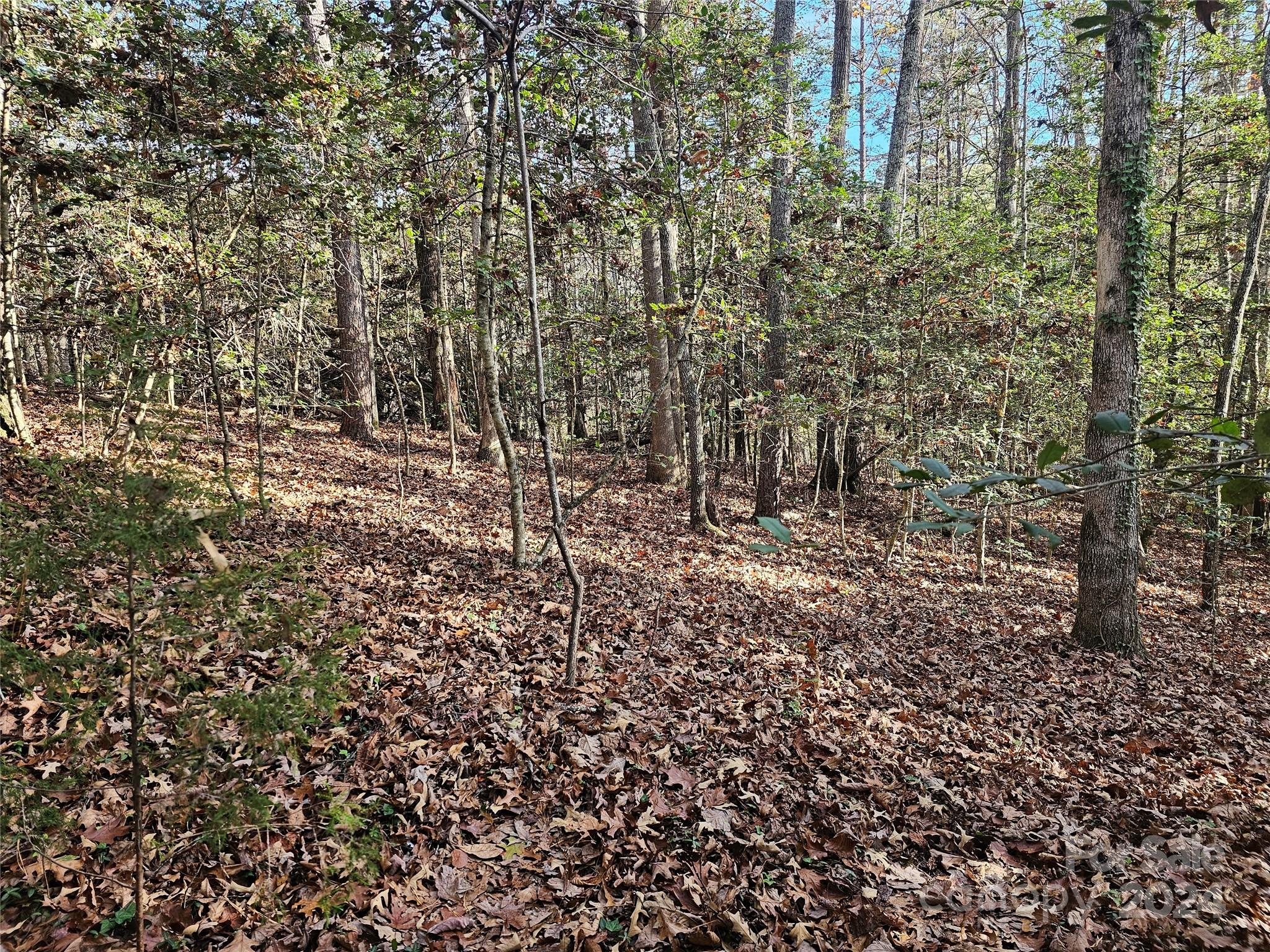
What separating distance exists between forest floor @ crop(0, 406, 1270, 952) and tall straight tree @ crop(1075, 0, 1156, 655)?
4.62 ft

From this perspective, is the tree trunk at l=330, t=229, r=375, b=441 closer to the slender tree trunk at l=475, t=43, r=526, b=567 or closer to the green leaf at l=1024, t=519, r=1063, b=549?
the slender tree trunk at l=475, t=43, r=526, b=567

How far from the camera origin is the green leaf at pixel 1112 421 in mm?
1086

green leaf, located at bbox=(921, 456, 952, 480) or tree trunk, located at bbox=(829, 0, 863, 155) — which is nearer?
green leaf, located at bbox=(921, 456, 952, 480)

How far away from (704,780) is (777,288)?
8.25m

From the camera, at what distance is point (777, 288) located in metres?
10.4

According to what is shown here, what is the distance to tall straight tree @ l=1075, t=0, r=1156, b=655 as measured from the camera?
6703 mm

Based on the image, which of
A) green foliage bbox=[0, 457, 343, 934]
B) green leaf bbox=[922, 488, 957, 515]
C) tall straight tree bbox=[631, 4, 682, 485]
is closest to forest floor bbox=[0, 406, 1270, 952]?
green foliage bbox=[0, 457, 343, 934]

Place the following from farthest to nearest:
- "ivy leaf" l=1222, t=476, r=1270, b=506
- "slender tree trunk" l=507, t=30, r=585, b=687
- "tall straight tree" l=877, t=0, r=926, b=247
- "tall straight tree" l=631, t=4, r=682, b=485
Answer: "tall straight tree" l=877, t=0, r=926, b=247 → "tall straight tree" l=631, t=4, r=682, b=485 → "slender tree trunk" l=507, t=30, r=585, b=687 → "ivy leaf" l=1222, t=476, r=1270, b=506

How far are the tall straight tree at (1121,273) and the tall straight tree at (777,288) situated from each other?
3596 mm

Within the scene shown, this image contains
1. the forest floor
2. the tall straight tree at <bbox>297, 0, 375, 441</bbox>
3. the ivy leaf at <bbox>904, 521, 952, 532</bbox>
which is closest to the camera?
the ivy leaf at <bbox>904, 521, 952, 532</bbox>

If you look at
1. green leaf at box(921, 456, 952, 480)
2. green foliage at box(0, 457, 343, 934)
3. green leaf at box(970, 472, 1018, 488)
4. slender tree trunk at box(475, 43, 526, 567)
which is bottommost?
green foliage at box(0, 457, 343, 934)

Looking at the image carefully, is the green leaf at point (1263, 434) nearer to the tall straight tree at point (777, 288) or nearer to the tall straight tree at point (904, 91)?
the tall straight tree at point (777, 288)

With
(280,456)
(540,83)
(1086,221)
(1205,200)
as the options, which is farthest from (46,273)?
(1205,200)

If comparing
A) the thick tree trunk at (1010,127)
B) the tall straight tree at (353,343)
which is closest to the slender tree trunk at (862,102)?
the thick tree trunk at (1010,127)
